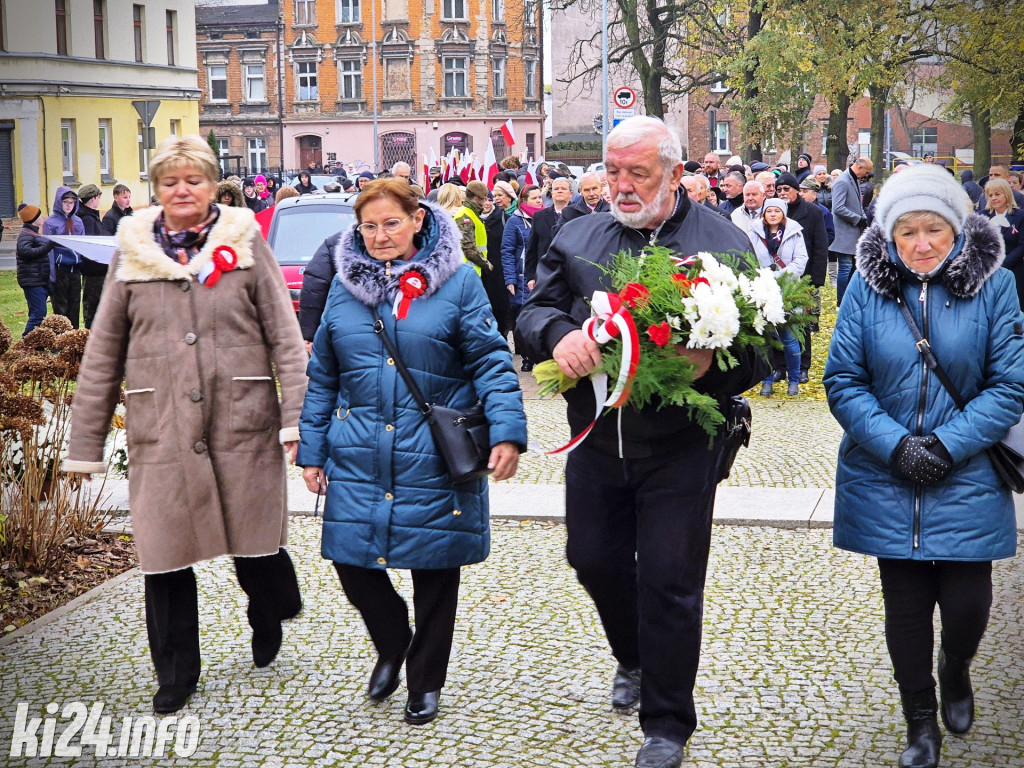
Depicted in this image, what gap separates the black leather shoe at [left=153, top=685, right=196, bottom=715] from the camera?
4.86 meters

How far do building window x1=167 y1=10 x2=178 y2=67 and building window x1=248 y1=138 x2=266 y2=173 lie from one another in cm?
2809

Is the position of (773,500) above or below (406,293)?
below

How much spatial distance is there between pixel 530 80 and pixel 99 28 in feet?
133

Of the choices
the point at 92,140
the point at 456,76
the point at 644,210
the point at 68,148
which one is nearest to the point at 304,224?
the point at 644,210

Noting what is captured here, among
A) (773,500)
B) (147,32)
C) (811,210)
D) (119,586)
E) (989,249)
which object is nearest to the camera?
(989,249)

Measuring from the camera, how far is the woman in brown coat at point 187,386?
188 inches

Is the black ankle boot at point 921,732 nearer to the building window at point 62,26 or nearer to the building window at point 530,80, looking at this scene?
the building window at point 62,26

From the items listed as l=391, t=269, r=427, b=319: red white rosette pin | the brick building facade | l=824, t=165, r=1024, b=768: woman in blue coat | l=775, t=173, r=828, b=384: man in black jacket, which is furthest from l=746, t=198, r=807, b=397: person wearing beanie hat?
the brick building facade

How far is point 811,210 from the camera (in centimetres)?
1345

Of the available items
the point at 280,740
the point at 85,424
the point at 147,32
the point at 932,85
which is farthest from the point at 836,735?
the point at 147,32

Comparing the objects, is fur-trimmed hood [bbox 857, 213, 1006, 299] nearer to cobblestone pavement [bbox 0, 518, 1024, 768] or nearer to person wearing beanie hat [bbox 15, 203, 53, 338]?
cobblestone pavement [bbox 0, 518, 1024, 768]

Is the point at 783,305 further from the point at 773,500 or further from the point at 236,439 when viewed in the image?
the point at 773,500

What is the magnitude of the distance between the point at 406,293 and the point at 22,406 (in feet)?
8.23

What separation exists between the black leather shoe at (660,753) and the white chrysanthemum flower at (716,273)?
144 centimetres
